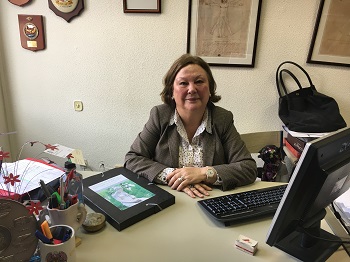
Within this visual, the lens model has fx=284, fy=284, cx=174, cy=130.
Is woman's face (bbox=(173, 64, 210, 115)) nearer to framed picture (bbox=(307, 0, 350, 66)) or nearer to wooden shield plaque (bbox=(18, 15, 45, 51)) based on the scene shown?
framed picture (bbox=(307, 0, 350, 66))

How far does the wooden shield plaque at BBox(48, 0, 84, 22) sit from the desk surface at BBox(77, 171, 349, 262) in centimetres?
186

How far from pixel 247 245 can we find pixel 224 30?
1.77 meters

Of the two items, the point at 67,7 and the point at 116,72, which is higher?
the point at 67,7

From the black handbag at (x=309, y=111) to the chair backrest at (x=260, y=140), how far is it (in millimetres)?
146

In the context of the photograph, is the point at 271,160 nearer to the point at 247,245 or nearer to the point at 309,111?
the point at 309,111

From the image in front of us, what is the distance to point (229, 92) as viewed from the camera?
2389 mm

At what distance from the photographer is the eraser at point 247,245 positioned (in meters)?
0.87

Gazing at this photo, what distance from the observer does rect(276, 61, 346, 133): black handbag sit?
6.29 feet

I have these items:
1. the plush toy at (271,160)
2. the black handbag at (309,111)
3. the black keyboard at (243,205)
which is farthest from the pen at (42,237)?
the black handbag at (309,111)

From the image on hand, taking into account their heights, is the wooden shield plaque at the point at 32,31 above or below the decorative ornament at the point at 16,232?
above

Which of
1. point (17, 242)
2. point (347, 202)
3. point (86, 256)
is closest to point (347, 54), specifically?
point (347, 202)

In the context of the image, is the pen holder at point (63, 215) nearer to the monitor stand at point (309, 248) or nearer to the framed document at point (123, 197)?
the framed document at point (123, 197)

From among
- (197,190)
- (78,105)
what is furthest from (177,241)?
(78,105)

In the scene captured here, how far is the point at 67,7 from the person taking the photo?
2.32 m
